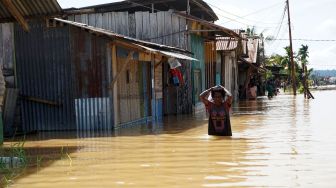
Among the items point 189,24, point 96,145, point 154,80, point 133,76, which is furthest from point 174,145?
point 189,24

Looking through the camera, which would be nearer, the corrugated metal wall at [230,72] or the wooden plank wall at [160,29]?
the wooden plank wall at [160,29]

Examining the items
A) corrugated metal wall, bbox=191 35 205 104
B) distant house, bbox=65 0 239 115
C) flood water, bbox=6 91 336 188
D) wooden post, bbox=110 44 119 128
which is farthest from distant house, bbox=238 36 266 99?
flood water, bbox=6 91 336 188

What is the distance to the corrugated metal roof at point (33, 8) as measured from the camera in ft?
29.8

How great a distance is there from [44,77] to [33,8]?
5056mm

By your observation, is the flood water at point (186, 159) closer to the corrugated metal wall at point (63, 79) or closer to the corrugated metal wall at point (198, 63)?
the corrugated metal wall at point (63, 79)

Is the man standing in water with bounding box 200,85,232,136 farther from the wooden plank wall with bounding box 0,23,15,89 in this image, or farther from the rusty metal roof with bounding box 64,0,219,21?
the rusty metal roof with bounding box 64,0,219,21

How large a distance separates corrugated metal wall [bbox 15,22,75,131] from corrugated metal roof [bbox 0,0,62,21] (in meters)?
4.32

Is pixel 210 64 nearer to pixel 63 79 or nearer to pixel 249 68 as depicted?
pixel 249 68

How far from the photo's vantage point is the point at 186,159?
27.1 ft

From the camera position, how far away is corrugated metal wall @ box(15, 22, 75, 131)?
13969 millimetres

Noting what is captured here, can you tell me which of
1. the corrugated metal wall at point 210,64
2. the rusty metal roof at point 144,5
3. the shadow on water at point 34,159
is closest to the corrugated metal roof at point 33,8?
the shadow on water at point 34,159

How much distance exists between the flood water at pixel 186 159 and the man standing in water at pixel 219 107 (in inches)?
15.1

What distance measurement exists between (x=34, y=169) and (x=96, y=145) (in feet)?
9.73

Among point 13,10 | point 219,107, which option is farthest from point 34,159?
point 219,107
